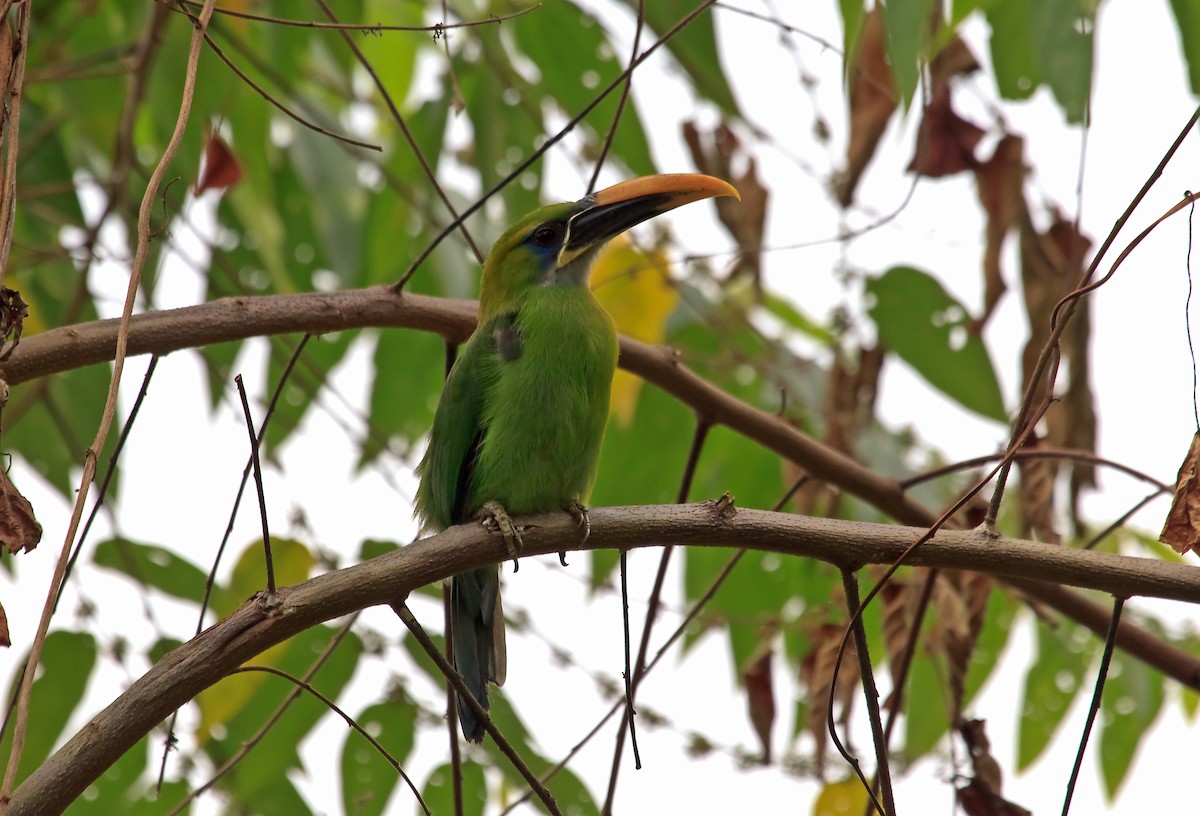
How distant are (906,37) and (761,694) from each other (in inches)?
57.6

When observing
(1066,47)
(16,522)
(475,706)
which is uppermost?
(1066,47)

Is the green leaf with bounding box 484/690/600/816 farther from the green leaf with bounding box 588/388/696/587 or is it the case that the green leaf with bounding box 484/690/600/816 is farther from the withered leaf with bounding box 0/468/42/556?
the withered leaf with bounding box 0/468/42/556

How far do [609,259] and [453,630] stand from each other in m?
1.17

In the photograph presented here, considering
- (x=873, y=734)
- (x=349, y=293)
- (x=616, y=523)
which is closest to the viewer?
(x=873, y=734)

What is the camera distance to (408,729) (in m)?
3.28

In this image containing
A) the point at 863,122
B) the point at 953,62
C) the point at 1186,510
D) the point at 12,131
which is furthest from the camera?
the point at 953,62

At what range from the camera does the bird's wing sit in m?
3.31

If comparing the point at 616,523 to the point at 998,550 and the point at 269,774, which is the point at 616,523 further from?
the point at 269,774

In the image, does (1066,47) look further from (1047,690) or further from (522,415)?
(1047,690)

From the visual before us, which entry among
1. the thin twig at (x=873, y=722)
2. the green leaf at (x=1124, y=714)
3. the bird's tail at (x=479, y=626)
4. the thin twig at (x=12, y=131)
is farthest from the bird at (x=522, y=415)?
the green leaf at (x=1124, y=714)

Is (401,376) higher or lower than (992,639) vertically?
higher

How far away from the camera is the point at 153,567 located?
10.7 ft

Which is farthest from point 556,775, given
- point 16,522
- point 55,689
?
point 16,522

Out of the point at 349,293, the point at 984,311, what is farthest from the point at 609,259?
the point at 349,293
